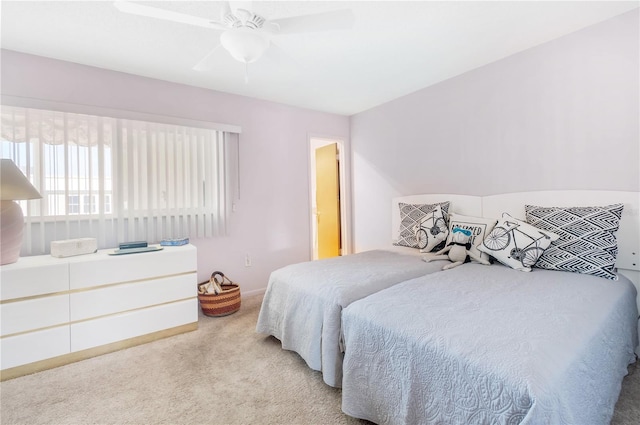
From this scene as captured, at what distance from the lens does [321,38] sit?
2217 mm

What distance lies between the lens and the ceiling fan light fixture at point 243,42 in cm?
163

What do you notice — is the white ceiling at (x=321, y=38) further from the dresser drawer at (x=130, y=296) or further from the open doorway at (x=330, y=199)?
the dresser drawer at (x=130, y=296)

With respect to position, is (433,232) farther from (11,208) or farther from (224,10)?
(11,208)

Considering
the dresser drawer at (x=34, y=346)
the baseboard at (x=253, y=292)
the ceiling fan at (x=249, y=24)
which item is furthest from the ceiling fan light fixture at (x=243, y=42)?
the baseboard at (x=253, y=292)

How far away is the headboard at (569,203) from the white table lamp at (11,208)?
3486 mm

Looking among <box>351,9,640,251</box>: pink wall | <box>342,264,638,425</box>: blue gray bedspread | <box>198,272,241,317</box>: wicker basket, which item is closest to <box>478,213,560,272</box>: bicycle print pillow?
<box>342,264,638,425</box>: blue gray bedspread

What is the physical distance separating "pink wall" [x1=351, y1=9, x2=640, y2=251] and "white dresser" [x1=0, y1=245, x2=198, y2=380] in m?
2.54

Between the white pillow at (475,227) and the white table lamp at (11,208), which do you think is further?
the white pillow at (475,227)

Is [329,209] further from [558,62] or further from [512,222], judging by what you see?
[558,62]

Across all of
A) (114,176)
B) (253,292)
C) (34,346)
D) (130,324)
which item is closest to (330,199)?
(253,292)

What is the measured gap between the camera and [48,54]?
235cm

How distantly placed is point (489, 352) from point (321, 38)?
2243 mm

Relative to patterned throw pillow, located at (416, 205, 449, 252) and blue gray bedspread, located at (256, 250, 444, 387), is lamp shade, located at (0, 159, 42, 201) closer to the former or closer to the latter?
blue gray bedspread, located at (256, 250, 444, 387)

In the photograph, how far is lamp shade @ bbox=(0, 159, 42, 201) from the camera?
1.91 meters
